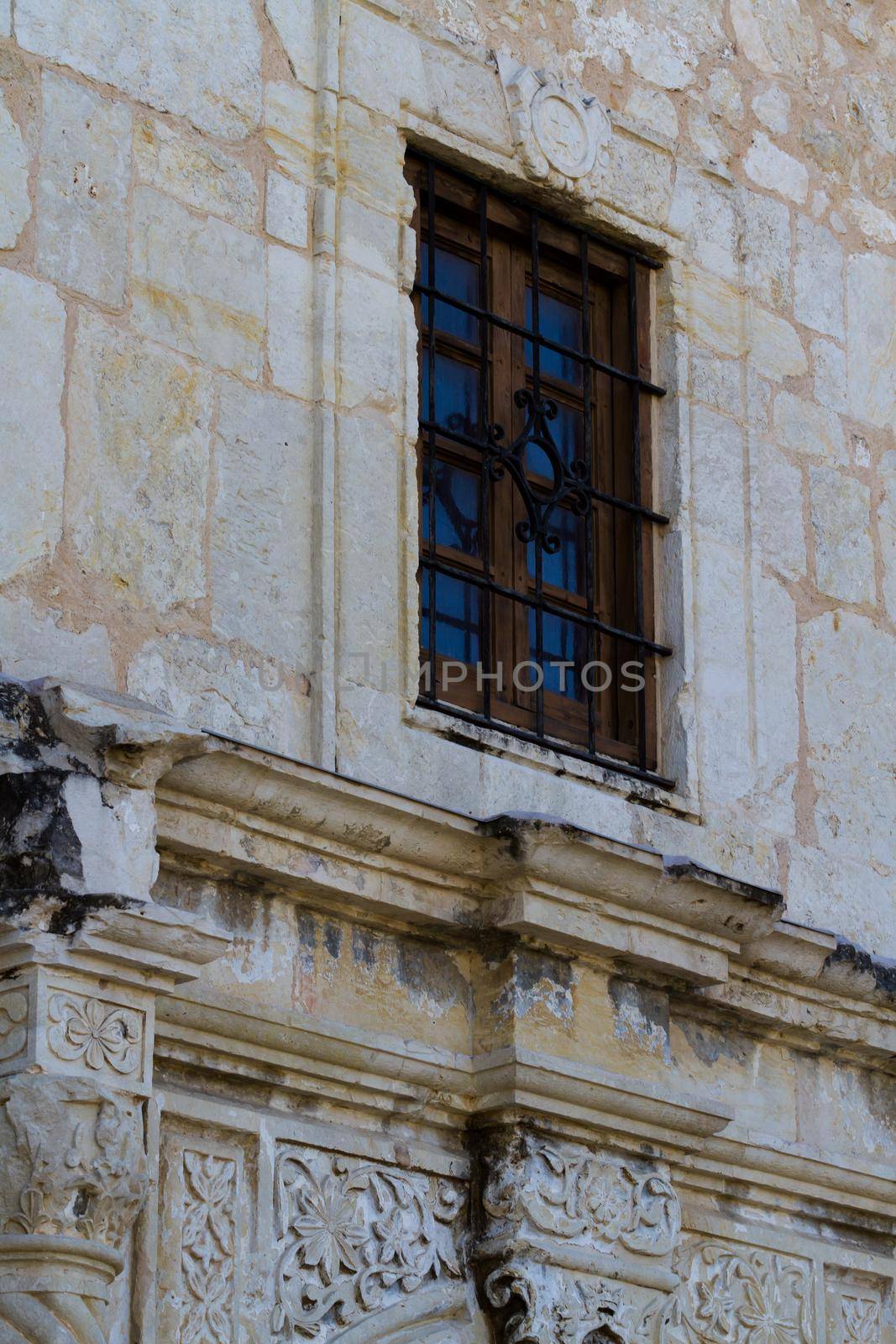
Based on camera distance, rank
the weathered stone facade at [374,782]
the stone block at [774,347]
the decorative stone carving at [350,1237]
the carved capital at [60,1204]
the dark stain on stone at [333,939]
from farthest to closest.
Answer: the stone block at [774,347]
the dark stain on stone at [333,939]
the decorative stone carving at [350,1237]
the weathered stone facade at [374,782]
the carved capital at [60,1204]

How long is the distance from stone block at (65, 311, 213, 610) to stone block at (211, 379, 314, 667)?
0.18 feet

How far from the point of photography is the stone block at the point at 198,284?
556cm

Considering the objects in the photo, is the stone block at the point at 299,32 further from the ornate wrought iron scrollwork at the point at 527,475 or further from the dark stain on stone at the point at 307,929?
the dark stain on stone at the point at 307,929

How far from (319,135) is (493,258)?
662mm

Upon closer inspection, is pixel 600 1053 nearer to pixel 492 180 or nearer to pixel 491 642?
pixel 491 642

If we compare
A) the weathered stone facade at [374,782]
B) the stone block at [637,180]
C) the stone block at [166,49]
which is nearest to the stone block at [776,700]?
the weathered stone facade at [374,782]

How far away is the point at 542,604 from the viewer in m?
6.30

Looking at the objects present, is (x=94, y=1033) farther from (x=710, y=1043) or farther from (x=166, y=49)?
(x=166, y=49)

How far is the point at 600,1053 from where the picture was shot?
581 centimetres

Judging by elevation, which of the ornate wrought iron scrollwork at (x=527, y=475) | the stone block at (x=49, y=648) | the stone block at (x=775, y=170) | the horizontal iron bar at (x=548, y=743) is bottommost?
the stone block at (x=49, y=648)

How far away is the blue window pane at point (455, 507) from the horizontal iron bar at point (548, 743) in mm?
421

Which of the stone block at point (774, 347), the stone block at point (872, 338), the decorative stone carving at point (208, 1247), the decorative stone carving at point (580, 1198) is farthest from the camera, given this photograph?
the stone block at point (872, 338)

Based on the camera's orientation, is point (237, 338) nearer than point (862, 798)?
Yes

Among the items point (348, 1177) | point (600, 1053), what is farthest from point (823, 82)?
point (348, 1177)
